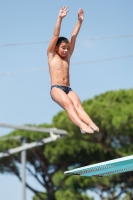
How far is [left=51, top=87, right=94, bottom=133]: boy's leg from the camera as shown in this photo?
6.74m

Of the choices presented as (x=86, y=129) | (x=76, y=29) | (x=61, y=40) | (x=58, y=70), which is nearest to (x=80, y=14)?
(x=76, y=29)

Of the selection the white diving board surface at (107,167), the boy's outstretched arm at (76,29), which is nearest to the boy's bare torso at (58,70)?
the boy's outstretched arm at (76,29)

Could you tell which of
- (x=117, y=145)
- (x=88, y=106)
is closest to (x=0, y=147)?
(x=117, y=145)

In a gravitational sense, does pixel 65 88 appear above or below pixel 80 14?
below

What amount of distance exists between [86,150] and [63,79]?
2727 cm

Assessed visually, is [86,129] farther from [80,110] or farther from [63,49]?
[63,49]

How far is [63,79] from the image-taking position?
6.92m

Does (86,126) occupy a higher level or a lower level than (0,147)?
lower

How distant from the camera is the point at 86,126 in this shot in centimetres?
671

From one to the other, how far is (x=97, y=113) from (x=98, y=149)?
27.5 feet

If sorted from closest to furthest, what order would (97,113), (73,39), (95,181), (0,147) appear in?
(73,39)
(97,113)
(0,147)
(95,181)

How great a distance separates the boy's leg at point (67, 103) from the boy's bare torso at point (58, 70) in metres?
0.14

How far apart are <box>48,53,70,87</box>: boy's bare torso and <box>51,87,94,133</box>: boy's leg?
136 millimetres

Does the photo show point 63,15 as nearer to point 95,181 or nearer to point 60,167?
point 60,167
